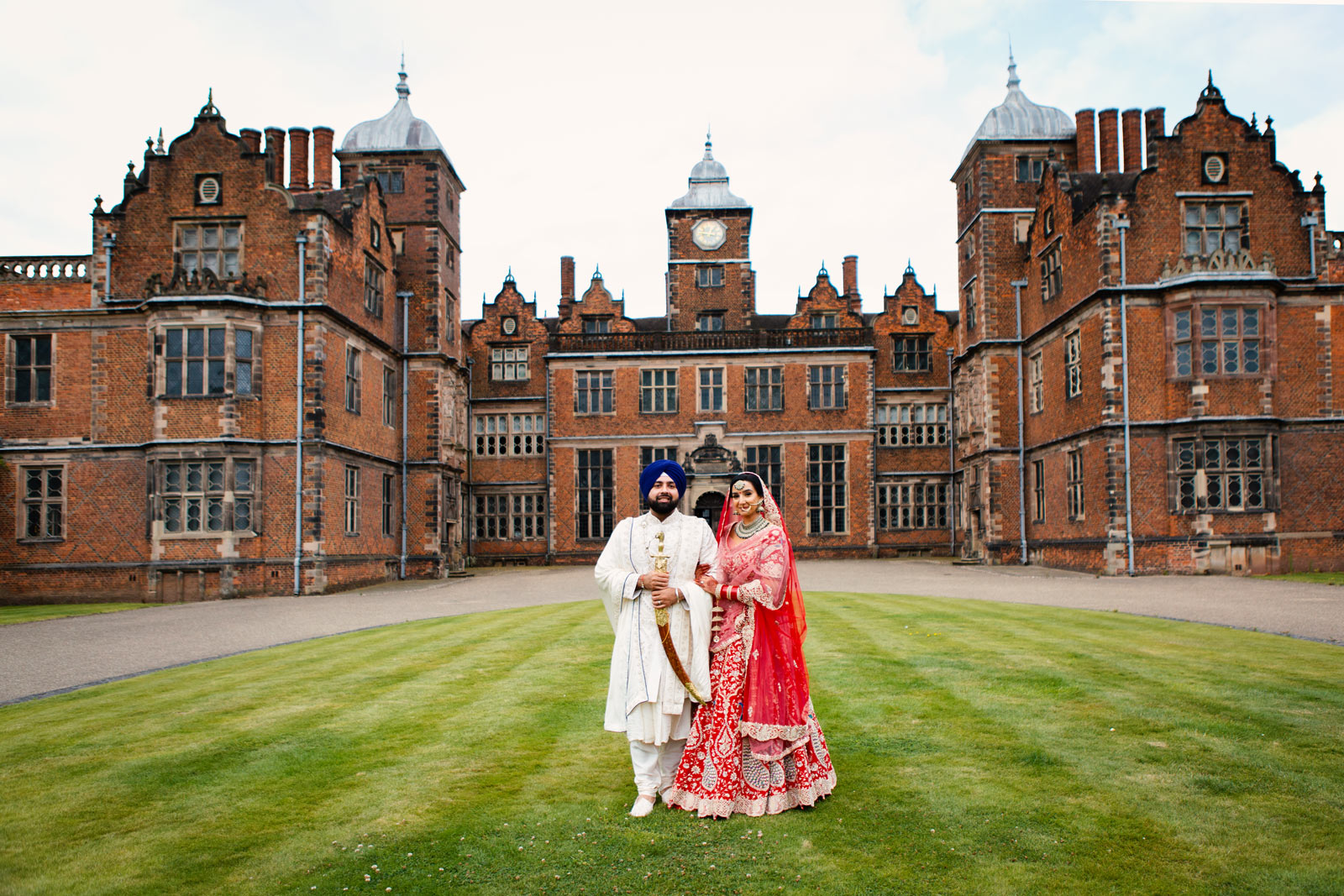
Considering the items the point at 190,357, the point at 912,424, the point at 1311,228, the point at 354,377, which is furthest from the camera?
the point at 912,424

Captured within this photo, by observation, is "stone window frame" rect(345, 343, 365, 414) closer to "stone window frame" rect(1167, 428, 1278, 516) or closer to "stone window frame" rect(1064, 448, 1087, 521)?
"stone window frame" rect(1064, 448, 1087, 521)

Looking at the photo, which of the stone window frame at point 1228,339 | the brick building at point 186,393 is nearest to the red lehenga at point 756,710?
the brick building at point 186,393

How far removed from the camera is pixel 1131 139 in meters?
29.8

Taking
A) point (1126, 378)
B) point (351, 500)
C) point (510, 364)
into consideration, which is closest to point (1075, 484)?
point (1126, 378)

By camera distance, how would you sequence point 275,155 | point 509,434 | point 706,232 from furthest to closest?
point 706,232
point 509,434
point 275,155

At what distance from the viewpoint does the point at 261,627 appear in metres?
15.0

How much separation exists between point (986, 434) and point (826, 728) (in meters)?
27.3

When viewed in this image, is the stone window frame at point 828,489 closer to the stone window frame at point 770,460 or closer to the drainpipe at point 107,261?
the stone window frame at point 770,460

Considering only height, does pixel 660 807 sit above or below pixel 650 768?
below

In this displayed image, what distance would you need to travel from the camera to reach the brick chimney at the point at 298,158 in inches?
1148

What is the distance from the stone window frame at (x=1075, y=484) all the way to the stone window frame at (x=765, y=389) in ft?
40.4

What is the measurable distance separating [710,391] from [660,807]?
3191cm

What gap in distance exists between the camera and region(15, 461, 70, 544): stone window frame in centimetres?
2292

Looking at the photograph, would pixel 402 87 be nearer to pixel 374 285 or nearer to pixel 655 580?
pixel 374 285
